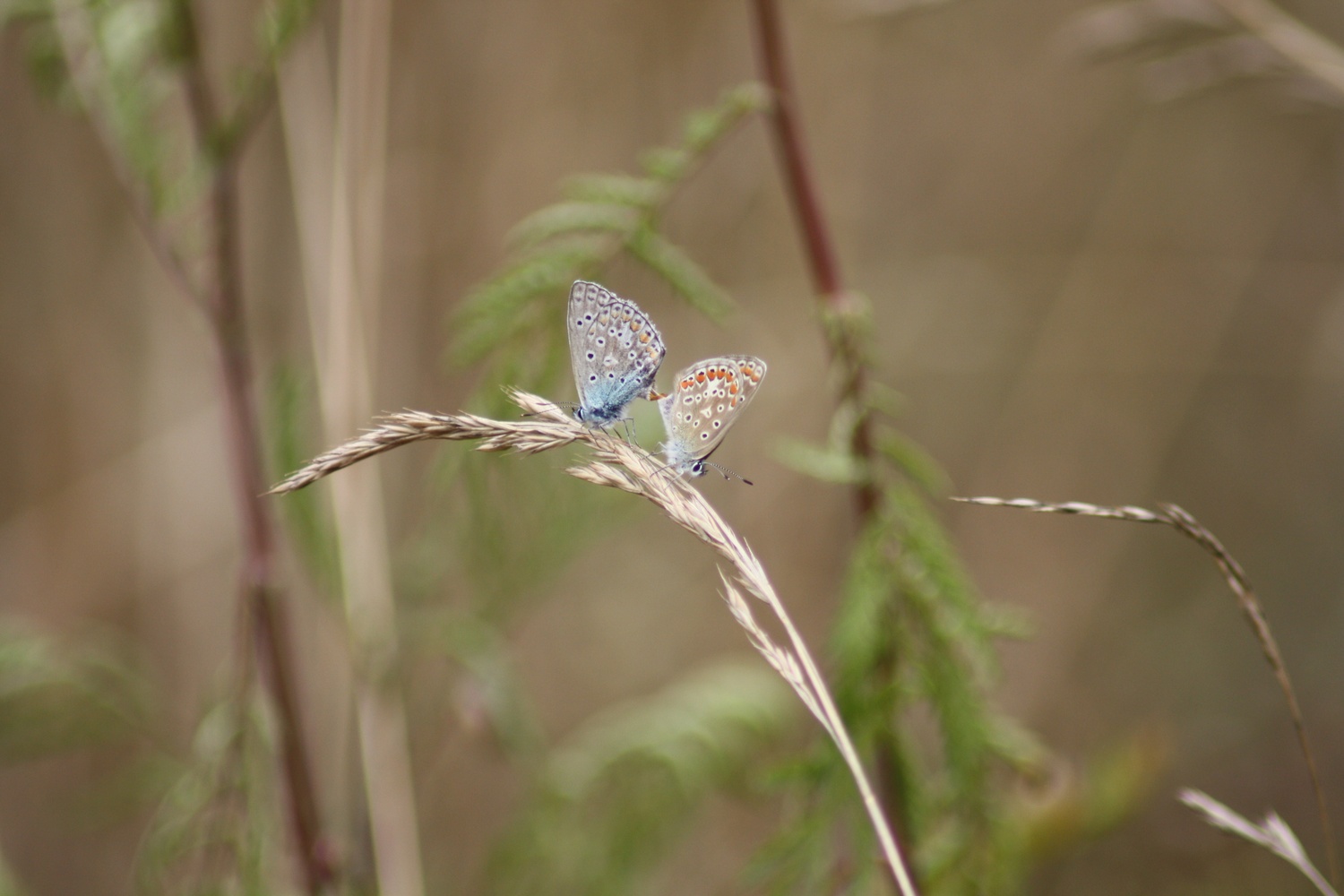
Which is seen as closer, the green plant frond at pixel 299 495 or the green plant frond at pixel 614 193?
the green plant frond at pixel 614 193

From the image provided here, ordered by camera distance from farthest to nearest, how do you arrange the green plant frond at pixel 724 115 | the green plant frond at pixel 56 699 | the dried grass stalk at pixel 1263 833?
1. the green plant frond at pixel 56 699
2. the green plant frond at pixel 724 115
3. the dried grass stalk at pixel 1263 833

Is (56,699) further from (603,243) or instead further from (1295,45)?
(1295,45)

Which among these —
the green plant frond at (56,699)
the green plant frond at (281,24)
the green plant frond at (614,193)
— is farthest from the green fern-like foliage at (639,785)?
the green plant frond at (281,24)

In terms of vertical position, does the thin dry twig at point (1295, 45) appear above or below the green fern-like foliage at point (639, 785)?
above

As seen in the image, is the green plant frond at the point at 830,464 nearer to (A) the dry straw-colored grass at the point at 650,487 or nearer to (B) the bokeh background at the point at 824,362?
(A) the dry straw-colored grass at the point at 650,487

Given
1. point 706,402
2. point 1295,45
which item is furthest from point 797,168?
point 1295,45

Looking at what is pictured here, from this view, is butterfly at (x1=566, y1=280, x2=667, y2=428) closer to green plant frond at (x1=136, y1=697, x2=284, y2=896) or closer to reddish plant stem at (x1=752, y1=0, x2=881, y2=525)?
reddish plant stem at (x1=752, y1=0, x2=881, y2=525)

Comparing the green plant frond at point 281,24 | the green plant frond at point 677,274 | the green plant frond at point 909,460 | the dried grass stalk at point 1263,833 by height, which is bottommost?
the dried grass stalk at point 1263,833

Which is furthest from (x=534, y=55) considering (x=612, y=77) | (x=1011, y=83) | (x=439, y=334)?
(x=1011, y=83)
